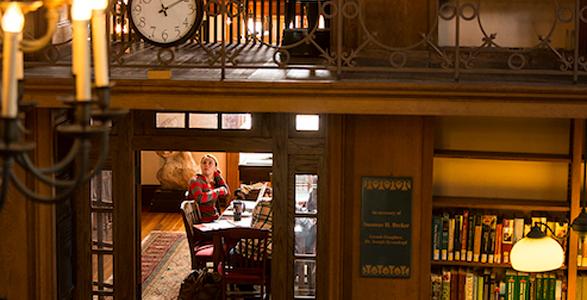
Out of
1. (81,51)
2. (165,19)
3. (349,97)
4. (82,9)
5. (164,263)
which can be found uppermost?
(165,19)

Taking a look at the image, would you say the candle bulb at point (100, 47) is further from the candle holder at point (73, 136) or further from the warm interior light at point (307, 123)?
the warm interior light at point (307, 123)

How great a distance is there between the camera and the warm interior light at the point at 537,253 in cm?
621

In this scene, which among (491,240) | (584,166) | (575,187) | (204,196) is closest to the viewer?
(584,166)

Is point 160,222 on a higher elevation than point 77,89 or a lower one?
lower

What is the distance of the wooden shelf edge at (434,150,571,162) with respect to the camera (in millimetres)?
6770

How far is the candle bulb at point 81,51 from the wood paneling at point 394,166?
3.75 m

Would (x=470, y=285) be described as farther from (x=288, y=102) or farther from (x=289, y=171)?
(x=288, y=102)

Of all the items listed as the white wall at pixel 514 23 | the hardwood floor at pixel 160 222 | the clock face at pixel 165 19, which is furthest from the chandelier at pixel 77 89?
the hardwood floor at pixel 160 222

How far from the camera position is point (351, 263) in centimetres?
693

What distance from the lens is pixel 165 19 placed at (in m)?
6.49

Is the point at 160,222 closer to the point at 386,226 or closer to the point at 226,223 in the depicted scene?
the point at 226,223

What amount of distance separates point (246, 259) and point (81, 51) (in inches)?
251

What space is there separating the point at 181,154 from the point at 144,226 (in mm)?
1498

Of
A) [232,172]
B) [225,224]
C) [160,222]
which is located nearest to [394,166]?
[225,224]
